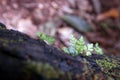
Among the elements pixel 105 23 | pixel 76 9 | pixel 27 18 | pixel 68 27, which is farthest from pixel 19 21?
pixel 105 23

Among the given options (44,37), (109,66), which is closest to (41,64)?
(109,66)

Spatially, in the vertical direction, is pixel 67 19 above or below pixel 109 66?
above

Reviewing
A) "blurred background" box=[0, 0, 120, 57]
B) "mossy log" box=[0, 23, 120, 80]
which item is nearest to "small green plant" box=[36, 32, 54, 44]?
"mossy log" box=[0, 23, 120, 80]

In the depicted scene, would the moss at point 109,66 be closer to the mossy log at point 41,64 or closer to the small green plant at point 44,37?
the mossy log at point 41,64

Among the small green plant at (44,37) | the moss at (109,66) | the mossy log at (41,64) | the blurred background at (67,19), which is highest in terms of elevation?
the blurred background at (67,19)

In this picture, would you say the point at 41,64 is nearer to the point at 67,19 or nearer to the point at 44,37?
the point at 44,37

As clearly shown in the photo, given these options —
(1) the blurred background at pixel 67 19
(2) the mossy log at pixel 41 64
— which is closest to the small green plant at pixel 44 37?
(2) the mossy log at pixel 41 64

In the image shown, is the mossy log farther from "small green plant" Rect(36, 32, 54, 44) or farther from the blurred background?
the blurred background
